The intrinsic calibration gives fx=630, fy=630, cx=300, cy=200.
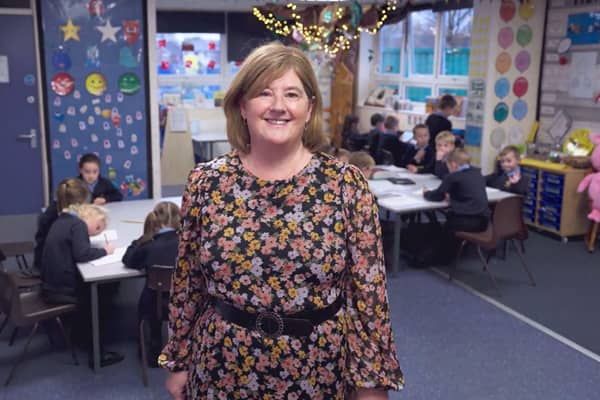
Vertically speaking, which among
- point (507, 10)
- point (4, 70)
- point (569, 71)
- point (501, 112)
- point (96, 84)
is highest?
point (507, 10)

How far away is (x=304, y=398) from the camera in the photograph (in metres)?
1.56

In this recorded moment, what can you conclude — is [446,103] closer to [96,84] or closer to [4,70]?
[96,84]

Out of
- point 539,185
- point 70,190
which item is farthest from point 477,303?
point 70,190

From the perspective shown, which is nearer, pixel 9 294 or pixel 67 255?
pixel 9 294

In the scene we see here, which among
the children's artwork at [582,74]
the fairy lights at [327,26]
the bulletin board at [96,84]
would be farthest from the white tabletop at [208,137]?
the children's artwork at [582,74]

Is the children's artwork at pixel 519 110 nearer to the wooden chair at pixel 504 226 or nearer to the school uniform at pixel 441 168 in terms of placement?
the school uniform at pixel 441 168

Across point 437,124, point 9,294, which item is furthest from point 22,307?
point 437,124

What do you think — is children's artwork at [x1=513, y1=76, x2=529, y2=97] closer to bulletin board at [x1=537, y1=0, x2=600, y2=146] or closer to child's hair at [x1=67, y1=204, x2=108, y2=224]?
bulletin board at [x1=537, y1=0, x2=600, y2=146]

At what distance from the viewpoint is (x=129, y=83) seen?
5.64 m

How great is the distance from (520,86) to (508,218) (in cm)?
289

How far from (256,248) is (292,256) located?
0.09m

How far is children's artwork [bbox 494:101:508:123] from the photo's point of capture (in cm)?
711

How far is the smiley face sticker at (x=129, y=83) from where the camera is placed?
5.62 m

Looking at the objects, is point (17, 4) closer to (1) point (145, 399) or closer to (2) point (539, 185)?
(1) point (145, 399)
